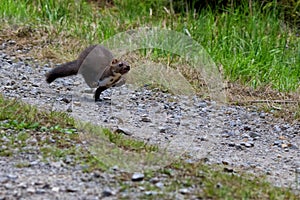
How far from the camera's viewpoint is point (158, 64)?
7605 mm

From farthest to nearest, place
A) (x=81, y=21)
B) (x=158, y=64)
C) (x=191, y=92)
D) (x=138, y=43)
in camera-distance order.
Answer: (x=81, y=21)
(x=138, y=43)
(x=158, y=64)
(x=191, y=92)

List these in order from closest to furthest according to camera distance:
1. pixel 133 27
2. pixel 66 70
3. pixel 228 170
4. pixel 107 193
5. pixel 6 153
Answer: pixel 107 193, pixel 6 153, pixel 228 170, pixel 66 70, pixel 133 27

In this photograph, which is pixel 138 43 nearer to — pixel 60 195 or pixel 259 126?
pixel 259 126

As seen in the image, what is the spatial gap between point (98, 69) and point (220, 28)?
10.1 ft

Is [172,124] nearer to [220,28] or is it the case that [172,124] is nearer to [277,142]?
[277,142]

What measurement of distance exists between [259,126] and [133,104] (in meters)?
1.25

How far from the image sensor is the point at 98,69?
6156 mm

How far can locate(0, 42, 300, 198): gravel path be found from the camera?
16.1 feet

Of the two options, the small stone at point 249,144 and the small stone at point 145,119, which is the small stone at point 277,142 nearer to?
the small stone at point 249,144

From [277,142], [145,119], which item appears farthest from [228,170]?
[145,119]

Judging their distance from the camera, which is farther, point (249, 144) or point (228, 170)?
point (249, 144)

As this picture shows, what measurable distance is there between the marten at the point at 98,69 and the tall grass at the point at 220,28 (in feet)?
6.08

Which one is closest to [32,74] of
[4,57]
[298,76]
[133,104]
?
[4,57]

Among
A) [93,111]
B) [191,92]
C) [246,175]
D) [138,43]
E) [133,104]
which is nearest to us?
[246,175]
